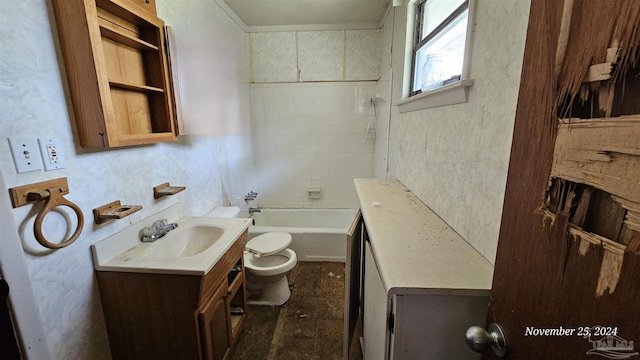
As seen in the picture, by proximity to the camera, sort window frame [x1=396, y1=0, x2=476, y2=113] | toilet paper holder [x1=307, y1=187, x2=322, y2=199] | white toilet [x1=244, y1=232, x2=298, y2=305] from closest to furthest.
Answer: window frame [x1=396, y1=0, x2=476, y2=113] → white toilet [x1=244, y1=232, x2=298, y2=305] → toilet paper holder [x1=307, y1=187, x2=322, y2=199]

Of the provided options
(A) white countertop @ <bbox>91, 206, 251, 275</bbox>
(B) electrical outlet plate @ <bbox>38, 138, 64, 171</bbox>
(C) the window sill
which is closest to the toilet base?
(A) white countertop @ <bbox>91, 206, 251, 275</bbox>

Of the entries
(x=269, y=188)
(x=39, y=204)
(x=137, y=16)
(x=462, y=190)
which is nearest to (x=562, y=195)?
(x=462, y=190)

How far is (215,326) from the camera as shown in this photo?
1.36 meters

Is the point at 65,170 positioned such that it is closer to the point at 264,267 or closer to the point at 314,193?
the point at 264,267

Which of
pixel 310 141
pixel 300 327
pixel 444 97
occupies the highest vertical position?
pixel 444 97

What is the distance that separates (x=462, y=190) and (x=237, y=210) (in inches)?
73.6

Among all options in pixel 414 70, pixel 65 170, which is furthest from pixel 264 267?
pixel 414 70

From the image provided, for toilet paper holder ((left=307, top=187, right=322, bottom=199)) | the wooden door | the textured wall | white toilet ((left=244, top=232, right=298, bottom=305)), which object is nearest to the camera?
the wooden door

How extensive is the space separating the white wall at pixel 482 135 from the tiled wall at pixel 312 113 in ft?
6.15

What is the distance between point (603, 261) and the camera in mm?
325

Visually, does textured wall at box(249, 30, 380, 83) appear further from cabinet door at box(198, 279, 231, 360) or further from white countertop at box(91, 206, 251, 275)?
cabinet door at box(198, 279, 231, 360)

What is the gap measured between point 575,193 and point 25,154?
1.50 metres

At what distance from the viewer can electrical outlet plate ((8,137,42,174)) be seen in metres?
0.85

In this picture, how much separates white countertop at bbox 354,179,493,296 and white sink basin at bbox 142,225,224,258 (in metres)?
0.99
